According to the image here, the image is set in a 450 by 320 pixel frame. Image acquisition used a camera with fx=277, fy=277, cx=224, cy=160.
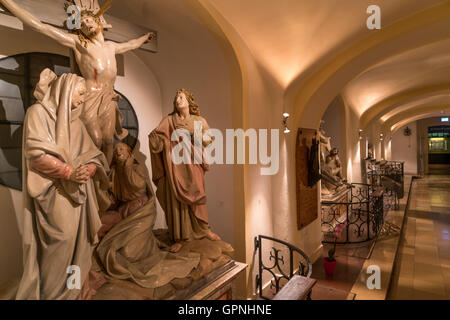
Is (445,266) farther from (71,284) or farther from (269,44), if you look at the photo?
(71,284)

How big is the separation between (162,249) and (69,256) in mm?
1207

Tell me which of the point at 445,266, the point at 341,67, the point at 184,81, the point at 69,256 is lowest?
the point at 445,266

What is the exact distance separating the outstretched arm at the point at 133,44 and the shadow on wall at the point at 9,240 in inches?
68.2

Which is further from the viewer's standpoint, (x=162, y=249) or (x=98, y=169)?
(x=162, y=249)

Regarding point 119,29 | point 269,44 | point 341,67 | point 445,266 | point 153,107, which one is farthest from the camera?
point 445,266

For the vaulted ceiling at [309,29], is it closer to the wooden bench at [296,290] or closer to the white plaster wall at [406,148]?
the wooden bench at [296,290]

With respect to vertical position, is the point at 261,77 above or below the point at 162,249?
above

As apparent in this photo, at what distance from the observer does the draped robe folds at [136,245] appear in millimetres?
2350

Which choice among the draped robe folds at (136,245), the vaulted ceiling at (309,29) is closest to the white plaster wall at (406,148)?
the vaulted ceiling at (309,29)

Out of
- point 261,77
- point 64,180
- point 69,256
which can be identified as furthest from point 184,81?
point 69,256

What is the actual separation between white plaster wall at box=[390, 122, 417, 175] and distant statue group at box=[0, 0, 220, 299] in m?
23.0

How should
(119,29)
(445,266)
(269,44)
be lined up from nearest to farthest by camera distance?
(119,29) < (269,44) < (445,266)

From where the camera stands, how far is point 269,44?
3.86 m

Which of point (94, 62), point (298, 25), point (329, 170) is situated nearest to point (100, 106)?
point (94, 62)
